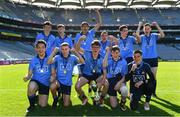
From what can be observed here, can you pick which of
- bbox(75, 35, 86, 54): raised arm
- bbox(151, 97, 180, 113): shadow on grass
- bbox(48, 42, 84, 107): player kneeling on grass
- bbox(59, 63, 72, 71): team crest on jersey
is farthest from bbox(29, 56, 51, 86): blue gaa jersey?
bbox(151, 97, 180, 113): shadow on grass

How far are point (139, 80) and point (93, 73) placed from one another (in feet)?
5.22

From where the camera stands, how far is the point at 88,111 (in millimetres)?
8953

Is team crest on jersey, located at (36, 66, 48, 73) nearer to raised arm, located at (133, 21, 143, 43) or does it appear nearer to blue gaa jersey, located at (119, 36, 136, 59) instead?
→ blue gaa jersey, located at (119, 36, 136, 59)

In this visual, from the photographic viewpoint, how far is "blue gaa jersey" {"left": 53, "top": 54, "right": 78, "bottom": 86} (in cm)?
945

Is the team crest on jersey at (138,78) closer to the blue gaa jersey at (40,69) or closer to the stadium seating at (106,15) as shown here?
the blue gaa jersey at (40,69)

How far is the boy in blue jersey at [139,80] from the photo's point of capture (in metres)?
9.18

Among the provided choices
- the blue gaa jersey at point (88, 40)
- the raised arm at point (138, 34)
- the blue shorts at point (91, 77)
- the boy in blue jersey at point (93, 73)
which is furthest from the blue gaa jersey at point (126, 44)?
the blue shorts at point (91, 77)

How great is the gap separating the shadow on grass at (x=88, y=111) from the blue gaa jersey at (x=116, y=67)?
977mm

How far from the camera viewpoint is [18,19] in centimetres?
6806

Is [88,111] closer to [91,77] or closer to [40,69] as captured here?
[91,77]

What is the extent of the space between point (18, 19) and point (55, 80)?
2392 inches

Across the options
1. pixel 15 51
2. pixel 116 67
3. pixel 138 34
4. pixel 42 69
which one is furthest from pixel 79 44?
pixel 15 51

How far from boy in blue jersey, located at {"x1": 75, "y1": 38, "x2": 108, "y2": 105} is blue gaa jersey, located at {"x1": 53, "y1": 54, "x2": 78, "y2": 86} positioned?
1.81ft

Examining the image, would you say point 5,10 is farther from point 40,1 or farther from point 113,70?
point 113,70
